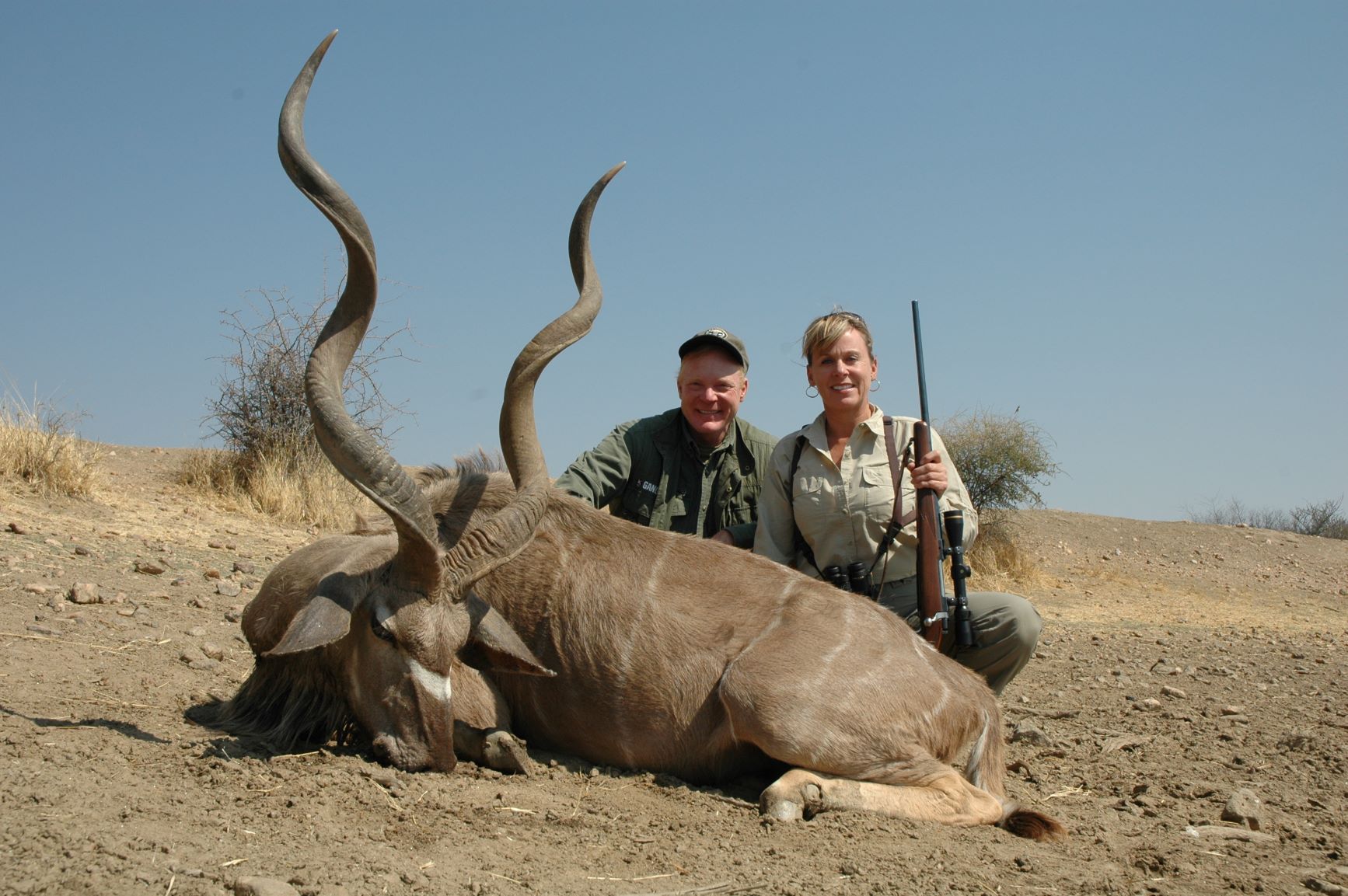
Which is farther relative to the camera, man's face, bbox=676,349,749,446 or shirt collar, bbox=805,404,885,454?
man's face, bbox=676,349,749,446

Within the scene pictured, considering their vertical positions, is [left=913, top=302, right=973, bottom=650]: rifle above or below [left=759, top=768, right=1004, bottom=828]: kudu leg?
above

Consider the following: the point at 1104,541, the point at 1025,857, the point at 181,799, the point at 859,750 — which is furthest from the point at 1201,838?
the point at 1104,541

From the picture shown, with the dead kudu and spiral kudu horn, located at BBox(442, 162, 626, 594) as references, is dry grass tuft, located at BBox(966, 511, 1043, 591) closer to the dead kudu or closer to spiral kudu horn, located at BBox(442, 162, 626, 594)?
the dead kudu

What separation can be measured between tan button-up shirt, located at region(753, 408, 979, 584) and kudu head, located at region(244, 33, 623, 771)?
1698mm

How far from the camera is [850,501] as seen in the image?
5480 mm

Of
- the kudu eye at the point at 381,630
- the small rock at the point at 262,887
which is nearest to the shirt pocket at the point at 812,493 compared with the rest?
the kudu eye at the point at 381,630

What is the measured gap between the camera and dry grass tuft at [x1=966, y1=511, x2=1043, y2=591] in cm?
1486

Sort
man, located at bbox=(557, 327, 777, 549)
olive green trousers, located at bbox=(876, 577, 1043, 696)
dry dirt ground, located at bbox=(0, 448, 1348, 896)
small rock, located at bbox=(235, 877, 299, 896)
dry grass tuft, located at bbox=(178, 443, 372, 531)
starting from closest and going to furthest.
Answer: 1. small rock, located at bbox=(235, 877, 299, 896)
2. dry dirt ground, located at bbox=(0, 448, 1348, 896)
3. olive green trousers, located at bbox=(876, 577, 1043, 696)
4. man, located at bbox=(557, 327, 777, 549)
5. dry grass tuft, located at bbox=(178, 443, 372, 531)

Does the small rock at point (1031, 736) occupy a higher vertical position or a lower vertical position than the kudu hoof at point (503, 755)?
higher

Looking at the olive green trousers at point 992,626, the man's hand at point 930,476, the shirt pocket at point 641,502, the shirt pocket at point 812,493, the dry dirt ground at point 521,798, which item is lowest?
the dry dirt ground at point 521,798

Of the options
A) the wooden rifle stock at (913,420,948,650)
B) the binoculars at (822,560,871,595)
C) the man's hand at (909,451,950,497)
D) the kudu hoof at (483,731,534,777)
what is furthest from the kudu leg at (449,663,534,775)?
the man's hand at (909,451,950,497)

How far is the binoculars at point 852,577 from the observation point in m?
5.44

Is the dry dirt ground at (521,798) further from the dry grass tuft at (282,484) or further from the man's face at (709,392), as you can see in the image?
the dry grass tuft at (282,484)

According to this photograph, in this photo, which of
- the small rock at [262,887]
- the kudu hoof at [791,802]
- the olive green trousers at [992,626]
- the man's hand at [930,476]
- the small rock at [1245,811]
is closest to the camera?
the small rock at [262,887]
